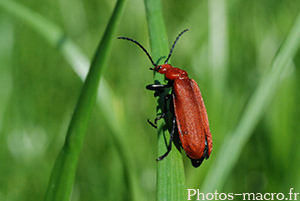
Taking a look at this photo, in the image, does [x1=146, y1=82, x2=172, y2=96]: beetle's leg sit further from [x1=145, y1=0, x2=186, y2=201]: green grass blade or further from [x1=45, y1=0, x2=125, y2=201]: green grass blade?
[x1=45, y1=0, x2=125, y2=201]: green grass blade

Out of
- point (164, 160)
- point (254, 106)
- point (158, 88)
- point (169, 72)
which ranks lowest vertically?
point (164, 160)

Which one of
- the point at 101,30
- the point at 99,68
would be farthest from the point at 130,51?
the point at 99,68

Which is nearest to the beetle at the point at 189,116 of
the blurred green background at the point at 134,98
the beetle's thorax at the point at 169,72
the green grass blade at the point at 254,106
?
the beetle's thorax at the point at 169,72

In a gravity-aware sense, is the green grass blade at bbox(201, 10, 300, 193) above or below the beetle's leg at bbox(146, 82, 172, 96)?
below

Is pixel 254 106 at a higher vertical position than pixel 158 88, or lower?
lower

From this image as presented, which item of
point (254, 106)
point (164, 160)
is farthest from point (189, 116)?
point (164, 160)

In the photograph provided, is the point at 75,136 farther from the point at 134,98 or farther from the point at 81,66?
the point at 134,98

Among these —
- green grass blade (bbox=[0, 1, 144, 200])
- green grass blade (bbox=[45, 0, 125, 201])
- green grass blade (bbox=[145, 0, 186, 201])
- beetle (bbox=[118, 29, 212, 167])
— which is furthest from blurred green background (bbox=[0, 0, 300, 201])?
green grass blade (bbox=[45, 0, 125, 201])

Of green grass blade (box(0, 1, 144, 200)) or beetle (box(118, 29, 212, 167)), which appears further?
beetle (box(118, 29, 212, 167))

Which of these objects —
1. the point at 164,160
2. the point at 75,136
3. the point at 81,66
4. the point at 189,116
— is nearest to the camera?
the point at 75,136
